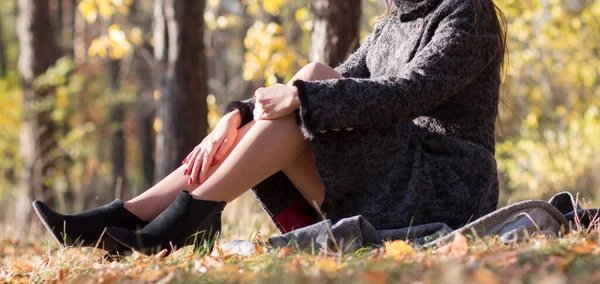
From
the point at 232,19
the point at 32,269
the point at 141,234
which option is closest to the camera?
the point at 141,234

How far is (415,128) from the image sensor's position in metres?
2.80

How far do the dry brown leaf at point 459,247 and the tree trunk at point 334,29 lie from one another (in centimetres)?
229

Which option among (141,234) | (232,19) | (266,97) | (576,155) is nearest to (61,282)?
(141,234)

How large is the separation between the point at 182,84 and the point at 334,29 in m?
1.48

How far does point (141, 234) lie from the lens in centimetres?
240

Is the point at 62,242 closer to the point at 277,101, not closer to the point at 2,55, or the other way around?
the point at 277,101

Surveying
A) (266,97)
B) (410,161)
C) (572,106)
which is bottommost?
(572,106)

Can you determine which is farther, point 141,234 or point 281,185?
point 281,185

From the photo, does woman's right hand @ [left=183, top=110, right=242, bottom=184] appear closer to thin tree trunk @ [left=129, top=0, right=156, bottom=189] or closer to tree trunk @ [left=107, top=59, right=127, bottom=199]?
thin tree trunk @ [left=129, top=0, right=156, bottom=189]

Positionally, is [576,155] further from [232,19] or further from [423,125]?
[423,125]

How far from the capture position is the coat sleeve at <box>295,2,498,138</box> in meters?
2.46

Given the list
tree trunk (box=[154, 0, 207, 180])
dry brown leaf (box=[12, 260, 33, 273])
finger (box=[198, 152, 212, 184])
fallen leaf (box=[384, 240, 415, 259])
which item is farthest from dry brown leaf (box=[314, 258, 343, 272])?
tree trunk (box=[154, 0, 207, 180])

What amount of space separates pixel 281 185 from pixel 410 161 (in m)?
0.53

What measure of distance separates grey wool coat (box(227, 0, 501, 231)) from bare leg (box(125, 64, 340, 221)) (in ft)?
0.26
